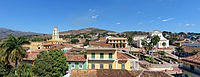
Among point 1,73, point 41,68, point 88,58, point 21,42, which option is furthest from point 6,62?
point 88,58

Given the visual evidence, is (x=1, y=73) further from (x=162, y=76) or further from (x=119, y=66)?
(x=162, y=76)

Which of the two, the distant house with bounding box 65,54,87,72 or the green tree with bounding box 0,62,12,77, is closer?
the green tree with bounding box 0,62,12,77

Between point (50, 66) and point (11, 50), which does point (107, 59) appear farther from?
point (11, 50)

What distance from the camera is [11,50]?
1827 cm

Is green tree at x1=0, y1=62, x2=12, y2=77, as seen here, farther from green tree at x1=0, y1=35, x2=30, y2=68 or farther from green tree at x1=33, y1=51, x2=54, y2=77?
green tree at x1=33, y1=51, x2=54, y2=77

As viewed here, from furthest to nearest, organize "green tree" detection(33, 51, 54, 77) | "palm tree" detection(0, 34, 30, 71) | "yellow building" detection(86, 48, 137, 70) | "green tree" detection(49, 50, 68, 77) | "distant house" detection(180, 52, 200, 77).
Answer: "yellow building" detection(86, 48, 137, 70), "green tree" detection(49, 50, 68, 77), "green tree" detection(33, 51, 54, 77), "palm tree" detection(0, 34, 30, 71), "distant house" detection(180, 52, 200, 77)

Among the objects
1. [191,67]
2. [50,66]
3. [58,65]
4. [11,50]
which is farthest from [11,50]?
[191,67]

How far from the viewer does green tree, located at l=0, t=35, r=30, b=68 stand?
17.9 meters

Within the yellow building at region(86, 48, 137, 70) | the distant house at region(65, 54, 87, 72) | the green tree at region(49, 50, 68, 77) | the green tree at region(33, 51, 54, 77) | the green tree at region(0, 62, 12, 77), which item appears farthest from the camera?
the distant house at region(65, 54, 87, 72)

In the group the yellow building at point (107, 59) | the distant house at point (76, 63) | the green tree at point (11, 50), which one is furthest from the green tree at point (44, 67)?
the yellow building at point (107, 59)

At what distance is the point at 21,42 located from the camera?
1923 centimetres

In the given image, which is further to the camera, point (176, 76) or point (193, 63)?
point (176, 76)

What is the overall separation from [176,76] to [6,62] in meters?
32.6

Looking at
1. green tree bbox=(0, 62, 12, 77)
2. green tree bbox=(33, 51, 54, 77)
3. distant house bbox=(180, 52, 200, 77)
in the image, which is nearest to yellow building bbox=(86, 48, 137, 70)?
green tree bbox=(33, 51, 54, 77)
